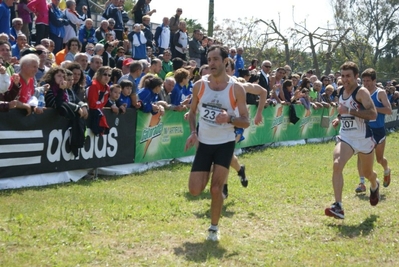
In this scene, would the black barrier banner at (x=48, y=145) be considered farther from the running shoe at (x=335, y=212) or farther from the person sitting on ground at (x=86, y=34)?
the person sitting on ground at (x=86, y=34)

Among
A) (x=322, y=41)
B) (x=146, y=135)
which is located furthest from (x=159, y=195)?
(x=322, y=41)

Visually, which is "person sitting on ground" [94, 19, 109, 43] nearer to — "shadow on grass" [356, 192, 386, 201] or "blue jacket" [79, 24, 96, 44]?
"blue jacket" [79, 24, 96, 44]

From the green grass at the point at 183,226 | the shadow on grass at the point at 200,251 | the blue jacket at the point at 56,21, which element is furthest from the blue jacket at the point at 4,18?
the shadow on grass at the point at 200,251

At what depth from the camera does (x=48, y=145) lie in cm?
981

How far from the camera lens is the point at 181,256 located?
6383mm

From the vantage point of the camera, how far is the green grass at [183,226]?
6363 millimetres

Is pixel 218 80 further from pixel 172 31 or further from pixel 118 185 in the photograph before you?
pixel 172 31

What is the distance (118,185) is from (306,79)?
35.4 feet

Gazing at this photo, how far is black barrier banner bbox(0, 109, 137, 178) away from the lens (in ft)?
30.0

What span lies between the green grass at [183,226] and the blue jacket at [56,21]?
5009 millimetres

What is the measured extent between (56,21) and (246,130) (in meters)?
5.64

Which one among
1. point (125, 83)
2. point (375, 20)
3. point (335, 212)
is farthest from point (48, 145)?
point (375, 20)

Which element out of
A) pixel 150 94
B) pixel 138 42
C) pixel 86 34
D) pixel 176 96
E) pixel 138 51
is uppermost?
pixel 86 34

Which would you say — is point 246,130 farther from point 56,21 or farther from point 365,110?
point 365,110
